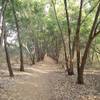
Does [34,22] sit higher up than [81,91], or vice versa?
[34,22]

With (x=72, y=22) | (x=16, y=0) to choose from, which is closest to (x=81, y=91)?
(x=16, y=0)

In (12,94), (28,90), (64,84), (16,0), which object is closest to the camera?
(12,94)

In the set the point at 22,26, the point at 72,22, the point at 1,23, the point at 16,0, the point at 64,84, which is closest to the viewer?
the point at 64,84

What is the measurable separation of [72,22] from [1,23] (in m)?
16.2

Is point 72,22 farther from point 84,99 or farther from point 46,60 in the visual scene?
point 84,99

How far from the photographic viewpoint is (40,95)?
1345 centimetres

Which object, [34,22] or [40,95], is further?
[34,22]

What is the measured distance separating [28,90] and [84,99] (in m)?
3.07

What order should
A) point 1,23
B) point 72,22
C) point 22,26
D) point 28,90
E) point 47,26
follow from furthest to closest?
point 47,26
point 22,26
point 72,22
point 1,23
point 28,90

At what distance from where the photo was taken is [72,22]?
114 ft

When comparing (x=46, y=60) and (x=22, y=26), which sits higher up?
(x=22, y=26)

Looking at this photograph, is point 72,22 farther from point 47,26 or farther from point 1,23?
point 1,23

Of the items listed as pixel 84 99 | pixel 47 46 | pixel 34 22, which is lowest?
pixel 84 99

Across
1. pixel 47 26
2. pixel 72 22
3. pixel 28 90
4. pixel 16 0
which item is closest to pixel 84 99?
pixel 28 90
